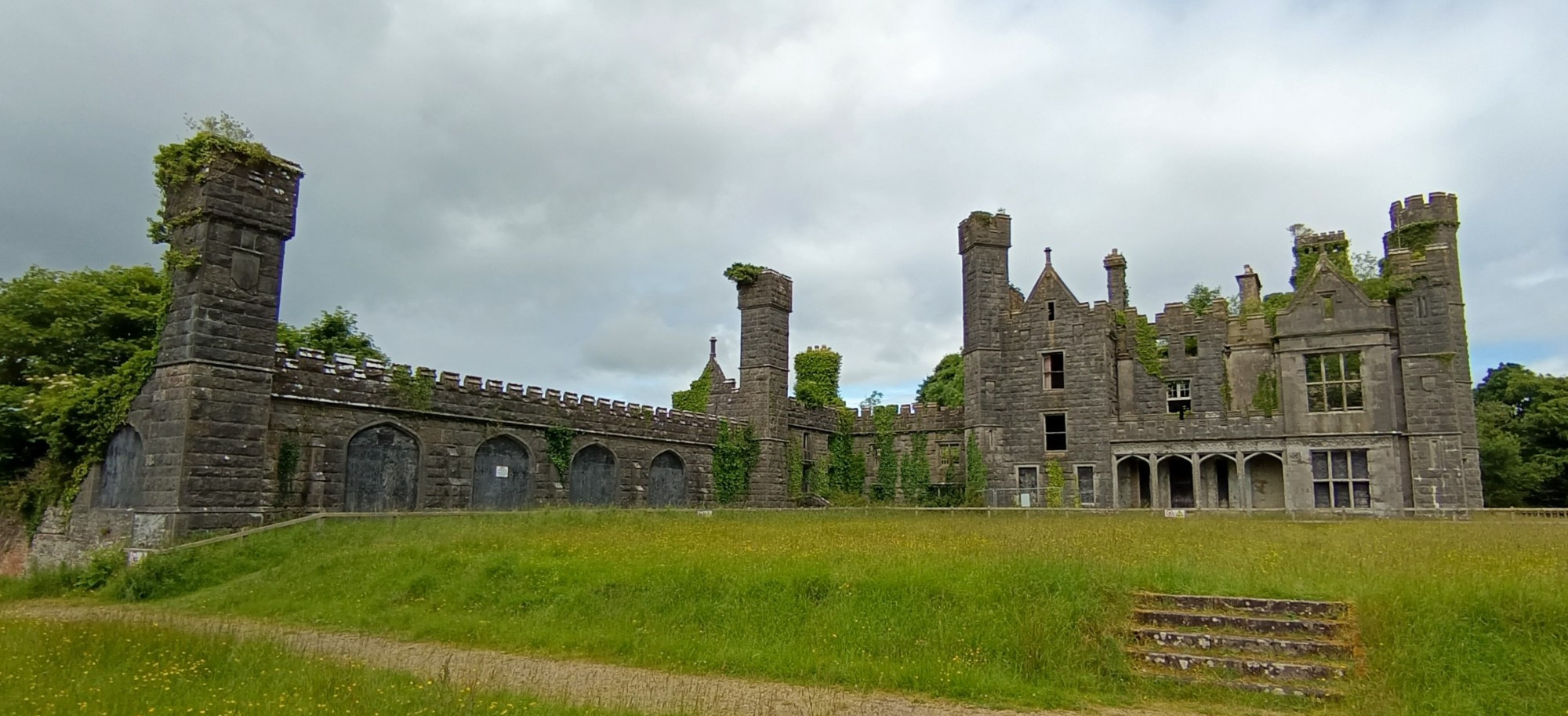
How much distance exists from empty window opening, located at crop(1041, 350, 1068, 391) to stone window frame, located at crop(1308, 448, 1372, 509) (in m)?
8.51

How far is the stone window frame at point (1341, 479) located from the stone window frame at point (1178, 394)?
525 cm

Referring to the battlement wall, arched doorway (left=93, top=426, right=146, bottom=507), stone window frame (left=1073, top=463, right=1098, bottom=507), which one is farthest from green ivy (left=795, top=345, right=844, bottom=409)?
arched doorway (left=93, top=426, right=146, bottom=507)

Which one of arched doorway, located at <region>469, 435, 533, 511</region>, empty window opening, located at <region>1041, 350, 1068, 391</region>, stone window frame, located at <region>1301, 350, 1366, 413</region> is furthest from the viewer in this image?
empty window opening, located at <region>1041, 350, 1068, 391</region>

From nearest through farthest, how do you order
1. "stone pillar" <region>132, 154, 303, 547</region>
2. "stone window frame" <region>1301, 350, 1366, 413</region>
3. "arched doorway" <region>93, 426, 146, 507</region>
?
"stone pillar" <region>132, 154, 303, 547</region>
"arched doorway" <region>93, 426, 146, 507</region>
"stone window frame" <region>1301, 350, 1366, 413</region>

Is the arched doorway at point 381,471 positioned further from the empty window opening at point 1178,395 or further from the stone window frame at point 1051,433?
the empty window opening at point 1178,395

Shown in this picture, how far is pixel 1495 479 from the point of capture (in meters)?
39.3

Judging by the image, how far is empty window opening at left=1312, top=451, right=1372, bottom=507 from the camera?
28.8m

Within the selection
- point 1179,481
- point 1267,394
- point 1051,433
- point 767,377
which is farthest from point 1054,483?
point 767,377

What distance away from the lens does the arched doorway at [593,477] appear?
88.8 ft

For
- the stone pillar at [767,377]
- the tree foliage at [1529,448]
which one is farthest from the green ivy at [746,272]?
the tree foliage at [1529,448]

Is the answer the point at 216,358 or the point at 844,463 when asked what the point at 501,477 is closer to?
the point at 216,358

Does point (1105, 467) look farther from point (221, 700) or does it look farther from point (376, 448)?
point (221, 700)

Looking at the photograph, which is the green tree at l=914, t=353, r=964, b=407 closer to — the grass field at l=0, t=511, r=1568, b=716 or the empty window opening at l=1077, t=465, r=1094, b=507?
the empty window opening at l=1077, t=465, r=1094, b=507

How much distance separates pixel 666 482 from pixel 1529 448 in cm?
3958
